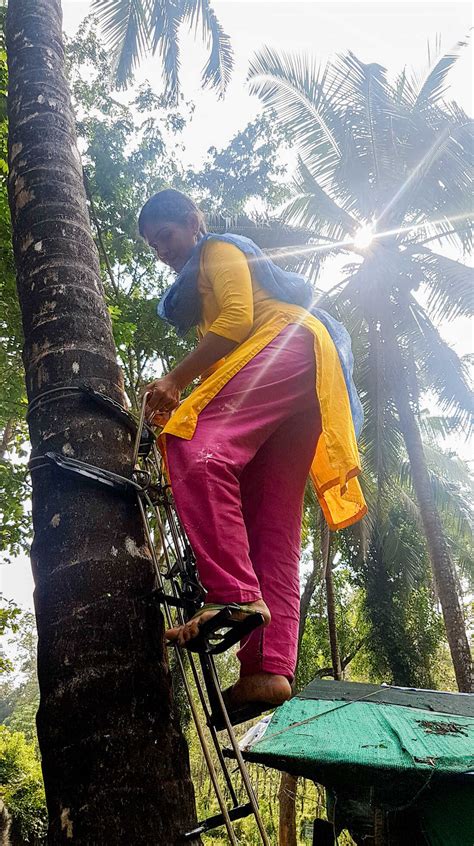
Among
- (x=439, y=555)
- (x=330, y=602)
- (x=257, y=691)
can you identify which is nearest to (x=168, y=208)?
(x=257, y=691)

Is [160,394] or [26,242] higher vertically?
[26,242]

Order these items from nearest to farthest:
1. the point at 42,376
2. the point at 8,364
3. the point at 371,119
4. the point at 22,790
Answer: the point at 42,376, the point at 8,364, the point at 371,119, the point at 22,790

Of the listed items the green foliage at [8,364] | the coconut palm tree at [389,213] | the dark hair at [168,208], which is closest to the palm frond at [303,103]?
the coconut palm tree at [389,213]

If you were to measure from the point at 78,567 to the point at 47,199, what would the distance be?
1247 millimetres

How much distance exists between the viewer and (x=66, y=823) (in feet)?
3.13

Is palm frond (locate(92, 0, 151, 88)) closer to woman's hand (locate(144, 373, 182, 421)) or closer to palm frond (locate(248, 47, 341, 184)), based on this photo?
palm frond (locate(248, 47, 341, 184))

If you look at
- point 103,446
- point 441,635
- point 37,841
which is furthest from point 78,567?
point 37,841

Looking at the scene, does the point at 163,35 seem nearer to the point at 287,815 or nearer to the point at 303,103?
the point at 303,103

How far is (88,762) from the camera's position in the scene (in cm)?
99

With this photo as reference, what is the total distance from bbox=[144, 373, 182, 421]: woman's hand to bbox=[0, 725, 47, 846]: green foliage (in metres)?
15.3

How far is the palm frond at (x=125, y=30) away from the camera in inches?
319

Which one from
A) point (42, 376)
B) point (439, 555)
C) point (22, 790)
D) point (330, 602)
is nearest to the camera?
point (42, 376)

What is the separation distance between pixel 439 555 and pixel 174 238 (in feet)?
23.9

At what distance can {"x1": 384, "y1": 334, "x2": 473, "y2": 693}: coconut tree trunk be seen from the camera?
768cm
